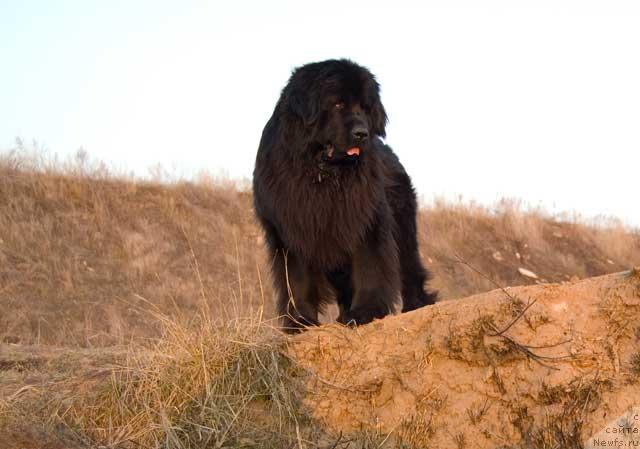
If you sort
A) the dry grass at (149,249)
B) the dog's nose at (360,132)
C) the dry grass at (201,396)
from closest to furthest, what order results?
the dry grass at (201,396) → the dog's nose at (360,132) → the dry grass at (149,249)

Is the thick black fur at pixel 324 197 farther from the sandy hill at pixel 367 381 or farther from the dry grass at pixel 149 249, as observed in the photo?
the dry grass at pixel 149 249

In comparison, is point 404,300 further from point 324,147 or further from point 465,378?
point 465,378

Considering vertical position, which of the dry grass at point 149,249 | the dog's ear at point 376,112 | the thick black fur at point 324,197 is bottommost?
the dry grass at point 149,249

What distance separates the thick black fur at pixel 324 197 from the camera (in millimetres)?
4871

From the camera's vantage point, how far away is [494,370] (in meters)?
3.72

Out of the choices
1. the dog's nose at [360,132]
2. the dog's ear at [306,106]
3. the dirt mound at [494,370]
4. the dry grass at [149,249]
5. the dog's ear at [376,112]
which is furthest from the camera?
the dry grass at [149,249]

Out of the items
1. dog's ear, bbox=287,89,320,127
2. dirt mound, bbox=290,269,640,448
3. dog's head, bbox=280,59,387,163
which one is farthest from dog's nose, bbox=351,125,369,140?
dirt mound, bbox=290,269,640,448

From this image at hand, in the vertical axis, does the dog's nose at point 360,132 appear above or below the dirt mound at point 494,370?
above

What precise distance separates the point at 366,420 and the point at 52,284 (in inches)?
326

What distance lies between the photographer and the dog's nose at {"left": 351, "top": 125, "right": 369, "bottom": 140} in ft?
15.5

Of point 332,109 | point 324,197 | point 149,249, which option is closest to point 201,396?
point 324,197

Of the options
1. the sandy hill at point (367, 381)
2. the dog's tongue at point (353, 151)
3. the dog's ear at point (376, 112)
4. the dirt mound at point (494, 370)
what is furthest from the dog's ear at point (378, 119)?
the dirt mound at point (494, 370)

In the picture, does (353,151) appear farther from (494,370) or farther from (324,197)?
(494,370)

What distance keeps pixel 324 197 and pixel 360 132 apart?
51 centimetres
